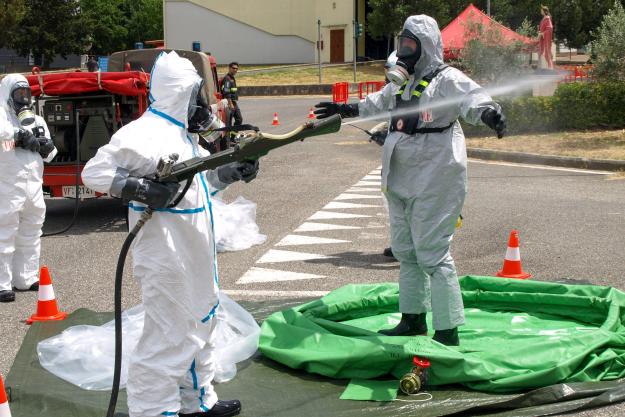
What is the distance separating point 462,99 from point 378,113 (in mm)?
788

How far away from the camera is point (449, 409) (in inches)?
184

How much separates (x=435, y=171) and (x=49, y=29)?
179 ft

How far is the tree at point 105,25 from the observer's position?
6375cm

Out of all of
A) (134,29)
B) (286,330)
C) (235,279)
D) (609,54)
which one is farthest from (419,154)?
(134,29)

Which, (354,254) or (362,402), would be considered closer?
(362,402)

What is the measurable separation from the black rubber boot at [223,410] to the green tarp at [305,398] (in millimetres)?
60

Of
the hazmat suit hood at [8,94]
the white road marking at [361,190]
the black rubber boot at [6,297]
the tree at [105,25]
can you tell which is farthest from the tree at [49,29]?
the black rubber boot at [6,297]

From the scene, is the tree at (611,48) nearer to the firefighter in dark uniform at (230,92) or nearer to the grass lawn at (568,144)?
the grass lawn at (568,144)

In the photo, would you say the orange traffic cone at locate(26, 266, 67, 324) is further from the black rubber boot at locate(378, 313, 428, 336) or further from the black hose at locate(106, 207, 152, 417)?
the black rubber boot at locate(378, 313, 428, 336)

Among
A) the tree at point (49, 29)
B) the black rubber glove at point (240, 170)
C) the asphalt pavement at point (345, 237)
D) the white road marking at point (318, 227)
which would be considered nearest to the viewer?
the black rubber glove at point (240, 170)

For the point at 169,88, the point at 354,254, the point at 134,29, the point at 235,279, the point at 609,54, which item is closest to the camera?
the point at 169,88

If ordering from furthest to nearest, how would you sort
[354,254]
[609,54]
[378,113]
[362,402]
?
[609,54], [354,254], [378,113], [362,402]

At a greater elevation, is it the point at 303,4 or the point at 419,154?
the point at 303,4

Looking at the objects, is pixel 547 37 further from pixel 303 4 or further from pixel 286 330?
pixel 303 4
